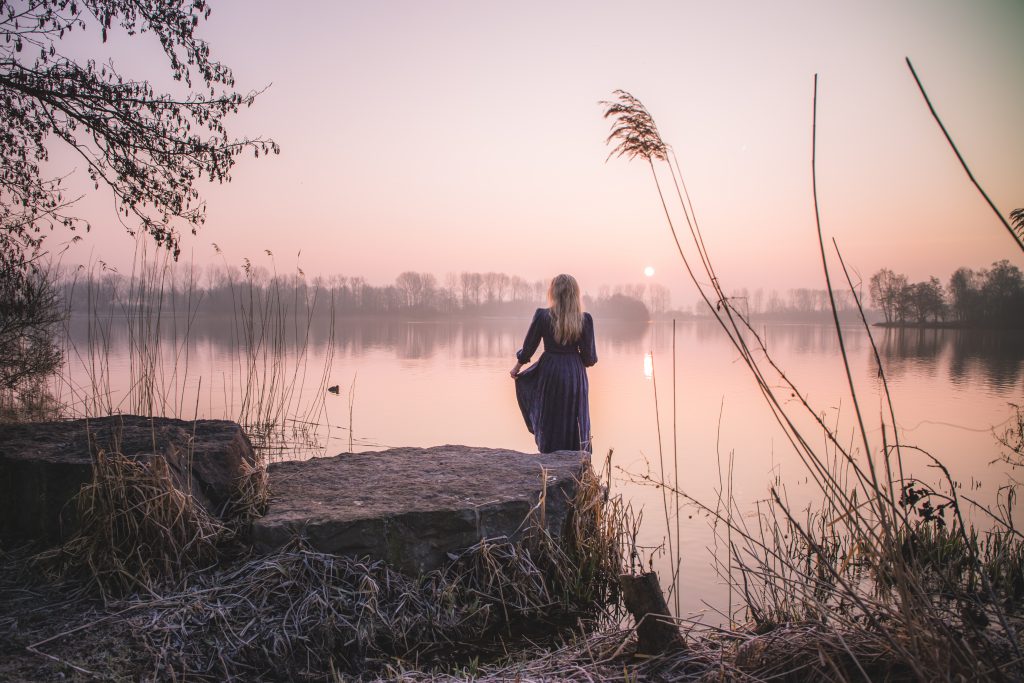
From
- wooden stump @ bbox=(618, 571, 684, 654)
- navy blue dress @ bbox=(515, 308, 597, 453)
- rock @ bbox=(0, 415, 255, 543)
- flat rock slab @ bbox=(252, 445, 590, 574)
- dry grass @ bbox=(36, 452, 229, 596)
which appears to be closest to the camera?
wooden stump @ bbox=(618, 571, 684, 654)

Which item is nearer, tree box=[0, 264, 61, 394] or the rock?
the rock

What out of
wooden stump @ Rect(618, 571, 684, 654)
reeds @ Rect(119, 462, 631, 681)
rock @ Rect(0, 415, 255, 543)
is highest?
rock @ Rect(0, 415, 255, 543)

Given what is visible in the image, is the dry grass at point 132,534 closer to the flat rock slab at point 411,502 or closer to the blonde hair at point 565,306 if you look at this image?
the flat rock slab at point 411,502

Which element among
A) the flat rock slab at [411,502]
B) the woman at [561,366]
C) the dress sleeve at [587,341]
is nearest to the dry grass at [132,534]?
the flat rock slab at [411,502]

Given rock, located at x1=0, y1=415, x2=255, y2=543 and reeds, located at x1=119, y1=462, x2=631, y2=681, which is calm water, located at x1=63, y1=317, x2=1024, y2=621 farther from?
reeds, located at x1=119, y1=462, x2=631, y2=681

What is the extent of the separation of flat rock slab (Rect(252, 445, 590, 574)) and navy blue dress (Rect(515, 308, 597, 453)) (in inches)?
50.9

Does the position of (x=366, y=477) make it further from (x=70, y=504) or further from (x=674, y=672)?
(x=674, y=672)

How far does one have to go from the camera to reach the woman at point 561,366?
18.3 ft

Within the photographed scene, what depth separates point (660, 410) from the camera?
13203 mm


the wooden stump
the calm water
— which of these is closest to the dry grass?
the calm water

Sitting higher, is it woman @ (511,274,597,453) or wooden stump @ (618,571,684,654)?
woman @ (511,274,597,453)

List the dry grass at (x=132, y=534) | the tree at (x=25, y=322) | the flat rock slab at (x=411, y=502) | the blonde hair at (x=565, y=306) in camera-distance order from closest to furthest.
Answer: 1. the dry grass at (x=132, y=534)
2. the flat rock slab at (x=411, y=502)
3. the blonde hair at (x=565, y=306)
4. the tree at (x=25, y=322)

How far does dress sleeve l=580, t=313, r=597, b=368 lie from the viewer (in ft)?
18.8

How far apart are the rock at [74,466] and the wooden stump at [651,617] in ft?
7.82
